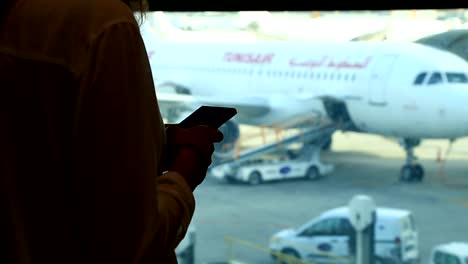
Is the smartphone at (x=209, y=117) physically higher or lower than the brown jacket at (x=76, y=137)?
lower

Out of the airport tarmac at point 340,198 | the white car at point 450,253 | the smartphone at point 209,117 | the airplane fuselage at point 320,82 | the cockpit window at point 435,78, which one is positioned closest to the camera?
the smartphone at point 209,117

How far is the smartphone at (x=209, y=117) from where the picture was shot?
435mm

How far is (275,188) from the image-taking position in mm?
2533

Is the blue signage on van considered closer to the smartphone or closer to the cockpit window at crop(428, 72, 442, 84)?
the cockpit window at crop(428, 72, 442, 84)

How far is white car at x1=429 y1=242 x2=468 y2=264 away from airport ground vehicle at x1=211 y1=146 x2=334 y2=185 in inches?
20.0

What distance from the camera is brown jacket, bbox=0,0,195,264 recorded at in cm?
32

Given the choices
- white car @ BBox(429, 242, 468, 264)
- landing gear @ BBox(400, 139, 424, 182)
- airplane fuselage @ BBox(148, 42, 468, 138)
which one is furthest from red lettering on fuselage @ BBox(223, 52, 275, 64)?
white car @ BBox(429, 242, 468, 264)

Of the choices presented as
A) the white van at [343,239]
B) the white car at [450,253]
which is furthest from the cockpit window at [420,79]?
the white car at [450,253]

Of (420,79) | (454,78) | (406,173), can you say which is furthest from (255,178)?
(420,79)

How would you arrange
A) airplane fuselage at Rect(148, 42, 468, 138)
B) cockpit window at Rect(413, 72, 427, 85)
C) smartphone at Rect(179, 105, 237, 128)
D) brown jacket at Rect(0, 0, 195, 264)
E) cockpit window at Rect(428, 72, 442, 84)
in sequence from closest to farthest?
1. brown jacket at Rect(0, 0, 195, 264)
2. smartphone at Rect(179, 105, 237, 128)
3. airplane fuselage at Rect(148, 42, 468, 138)
4. cockpit window at Rect(428, 72, 442, 84)
5. cockpit window at Rect(413, 72, 427, 85)

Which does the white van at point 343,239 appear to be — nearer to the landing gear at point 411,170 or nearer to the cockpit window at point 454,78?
the landing gear at point 411,170

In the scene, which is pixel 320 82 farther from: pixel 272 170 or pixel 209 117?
pixel 209 117

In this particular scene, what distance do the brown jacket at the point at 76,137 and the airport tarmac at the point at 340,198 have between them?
1.79m

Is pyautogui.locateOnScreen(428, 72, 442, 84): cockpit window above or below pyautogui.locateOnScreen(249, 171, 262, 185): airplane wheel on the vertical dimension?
above
